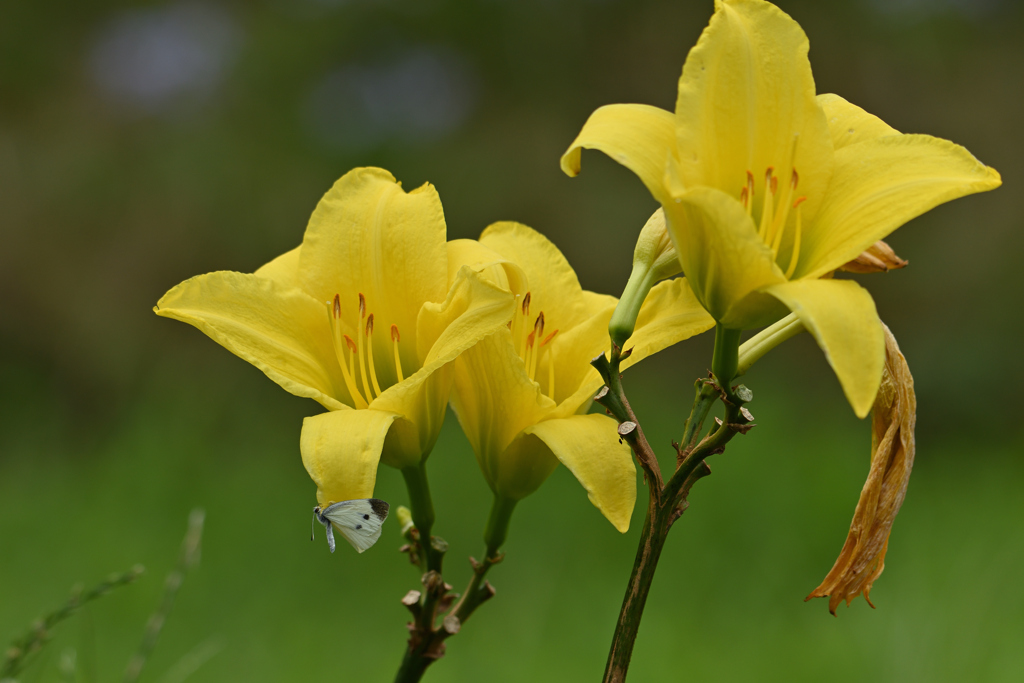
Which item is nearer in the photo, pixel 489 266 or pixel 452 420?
pixel 489 266

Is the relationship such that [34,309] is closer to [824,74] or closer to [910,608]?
[910,608]

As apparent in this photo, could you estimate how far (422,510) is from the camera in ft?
2.68

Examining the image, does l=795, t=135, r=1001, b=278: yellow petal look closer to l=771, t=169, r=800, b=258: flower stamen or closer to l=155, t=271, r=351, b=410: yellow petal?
l=771, t=169, r=800, b=258: flower stamen

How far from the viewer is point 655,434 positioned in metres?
3.28

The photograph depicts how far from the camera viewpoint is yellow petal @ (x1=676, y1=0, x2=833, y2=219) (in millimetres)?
686

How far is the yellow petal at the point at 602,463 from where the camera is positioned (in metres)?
0.66

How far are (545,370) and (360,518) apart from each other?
0.93 feet

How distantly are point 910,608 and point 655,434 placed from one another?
44.7 inches

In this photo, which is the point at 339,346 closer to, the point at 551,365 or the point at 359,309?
the point at 359,309

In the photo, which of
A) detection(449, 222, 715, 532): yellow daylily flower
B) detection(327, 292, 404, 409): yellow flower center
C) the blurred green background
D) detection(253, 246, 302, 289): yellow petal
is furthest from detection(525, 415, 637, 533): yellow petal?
the blurred green background

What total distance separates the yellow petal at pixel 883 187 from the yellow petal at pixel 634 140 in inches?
5.8

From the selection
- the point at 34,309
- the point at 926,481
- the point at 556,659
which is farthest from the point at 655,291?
the point at 34,309

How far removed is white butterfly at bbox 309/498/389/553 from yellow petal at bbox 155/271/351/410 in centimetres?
11

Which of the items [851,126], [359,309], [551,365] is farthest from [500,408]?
[851,126]
